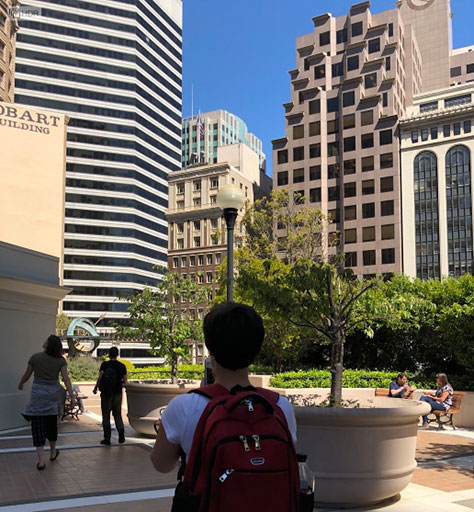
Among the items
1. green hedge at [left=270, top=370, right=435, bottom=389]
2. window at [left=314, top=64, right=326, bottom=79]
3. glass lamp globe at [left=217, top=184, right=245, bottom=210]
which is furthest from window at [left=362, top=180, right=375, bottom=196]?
glass lamp globe at [left=217, top=184, right=245, bottom=210]

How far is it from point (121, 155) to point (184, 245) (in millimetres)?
17971

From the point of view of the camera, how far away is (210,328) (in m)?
2.50

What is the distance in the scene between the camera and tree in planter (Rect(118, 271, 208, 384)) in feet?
52.4

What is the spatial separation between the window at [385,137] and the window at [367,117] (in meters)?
2.03

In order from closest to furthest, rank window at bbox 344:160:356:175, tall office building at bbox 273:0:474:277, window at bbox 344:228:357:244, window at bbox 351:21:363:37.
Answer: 1. tall office building at bbox 273:0:474:277
2. window at bbox 344:228:357:244
3. window at bbox 344:160:356:175
4. window at bbox 351:21:363:37

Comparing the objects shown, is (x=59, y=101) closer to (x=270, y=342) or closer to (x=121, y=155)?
(x=121, y=155)

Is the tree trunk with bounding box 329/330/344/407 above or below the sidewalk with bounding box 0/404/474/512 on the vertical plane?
above

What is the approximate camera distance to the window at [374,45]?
78438 mm

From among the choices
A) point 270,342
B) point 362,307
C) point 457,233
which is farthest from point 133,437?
point 457,233

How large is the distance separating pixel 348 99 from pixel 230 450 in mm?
78340

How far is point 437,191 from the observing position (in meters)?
70.4

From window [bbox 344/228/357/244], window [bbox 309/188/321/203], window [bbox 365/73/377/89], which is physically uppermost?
window [bbox 365/73/377/89]

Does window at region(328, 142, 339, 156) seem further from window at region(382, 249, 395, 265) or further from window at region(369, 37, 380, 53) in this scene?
window at region(382, 249, 395, 265)

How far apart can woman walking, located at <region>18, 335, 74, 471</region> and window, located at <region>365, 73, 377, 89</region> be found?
73.8 meters
